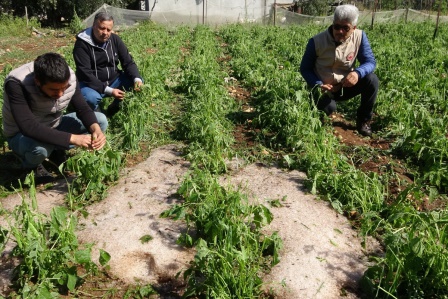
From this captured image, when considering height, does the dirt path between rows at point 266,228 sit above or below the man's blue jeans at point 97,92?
below

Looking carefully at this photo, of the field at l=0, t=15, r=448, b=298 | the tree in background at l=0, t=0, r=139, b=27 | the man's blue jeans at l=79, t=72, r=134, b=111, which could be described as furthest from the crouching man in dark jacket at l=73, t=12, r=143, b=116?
the tree in background at l=0, t=0, r=139, b=27

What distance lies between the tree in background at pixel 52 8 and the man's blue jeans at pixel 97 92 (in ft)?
55.7

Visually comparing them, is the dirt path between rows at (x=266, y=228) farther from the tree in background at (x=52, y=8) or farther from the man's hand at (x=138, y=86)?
the tree in background at (x=52, y=8)

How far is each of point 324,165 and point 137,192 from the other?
1.52 m

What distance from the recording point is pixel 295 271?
2.58 metres

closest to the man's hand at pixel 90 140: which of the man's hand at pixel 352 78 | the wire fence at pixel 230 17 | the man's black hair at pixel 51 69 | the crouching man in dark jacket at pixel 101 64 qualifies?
the man's black hair at pixel 51 69

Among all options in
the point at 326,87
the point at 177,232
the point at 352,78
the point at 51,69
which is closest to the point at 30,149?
the point at 51,69

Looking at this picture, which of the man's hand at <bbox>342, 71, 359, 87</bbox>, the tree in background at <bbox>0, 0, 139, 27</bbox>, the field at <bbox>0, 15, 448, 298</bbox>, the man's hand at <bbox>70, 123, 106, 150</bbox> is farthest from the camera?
the tree in background at <bbox>0, 0, 139, 27</bbox>

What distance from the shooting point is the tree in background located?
20578 mm

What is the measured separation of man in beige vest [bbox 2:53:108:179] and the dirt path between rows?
1.28 feet

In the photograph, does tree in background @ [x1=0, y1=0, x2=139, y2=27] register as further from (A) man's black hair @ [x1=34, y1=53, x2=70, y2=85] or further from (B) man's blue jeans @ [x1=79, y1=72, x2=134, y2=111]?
(A) man's black hair @ [x1=34, y1=53, x2=70, y2=85]

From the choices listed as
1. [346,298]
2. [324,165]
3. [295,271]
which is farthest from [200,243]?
[324,165]

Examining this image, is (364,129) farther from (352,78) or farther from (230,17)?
(230,17)

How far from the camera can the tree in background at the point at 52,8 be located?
20.6 meters
